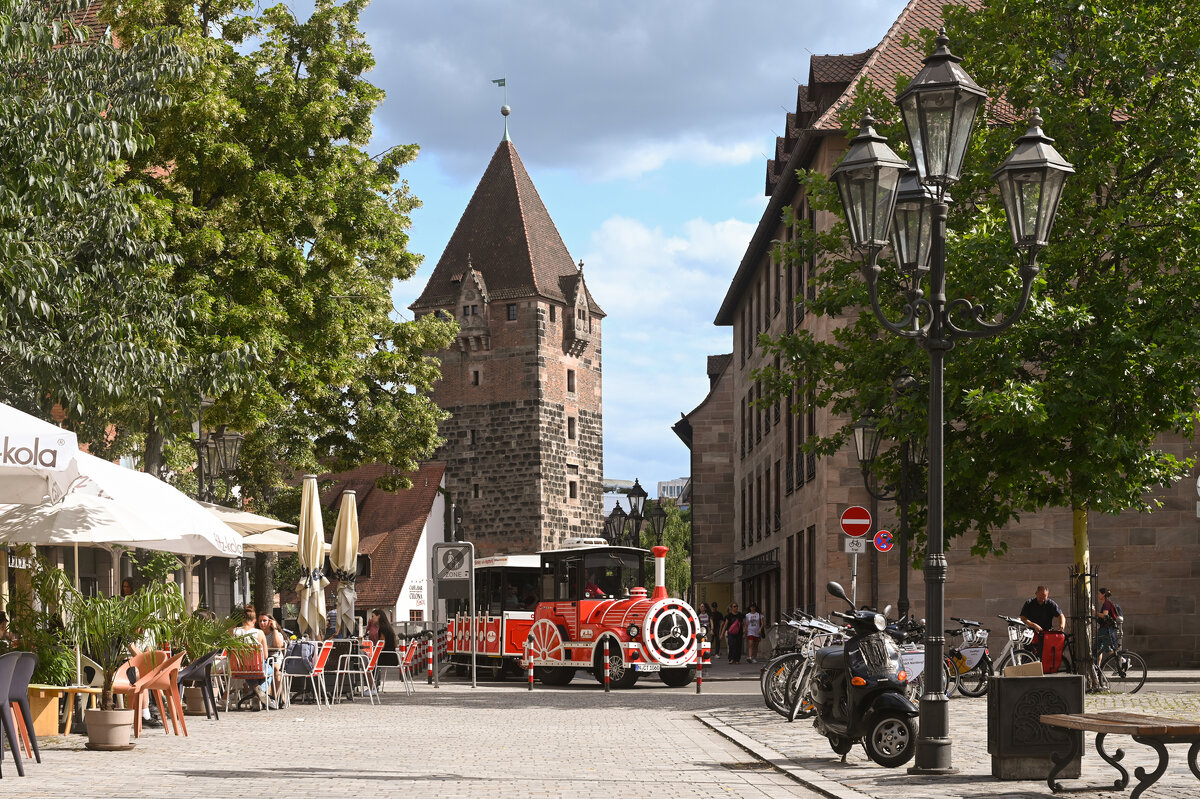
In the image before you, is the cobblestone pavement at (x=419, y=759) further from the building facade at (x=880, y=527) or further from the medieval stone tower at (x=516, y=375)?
the medieval stone tower at (x=516, y=375)

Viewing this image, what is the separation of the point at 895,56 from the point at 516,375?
4654cm

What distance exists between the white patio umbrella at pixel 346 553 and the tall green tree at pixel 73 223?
6522 mm

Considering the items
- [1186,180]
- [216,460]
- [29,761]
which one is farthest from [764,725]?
[216,460]

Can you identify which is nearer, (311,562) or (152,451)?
(152,451)

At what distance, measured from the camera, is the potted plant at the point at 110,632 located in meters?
12.9

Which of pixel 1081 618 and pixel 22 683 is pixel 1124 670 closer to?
pixel 1081 618

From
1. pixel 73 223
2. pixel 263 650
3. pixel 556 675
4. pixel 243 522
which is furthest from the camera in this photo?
pixel 556 675

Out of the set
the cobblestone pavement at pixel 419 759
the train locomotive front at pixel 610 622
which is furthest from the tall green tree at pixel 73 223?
the train locomotive front at pixel 610 622

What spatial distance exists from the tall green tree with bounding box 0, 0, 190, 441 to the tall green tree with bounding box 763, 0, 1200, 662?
9.90 meters

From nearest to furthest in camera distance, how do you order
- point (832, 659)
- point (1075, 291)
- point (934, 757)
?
point (934, 757)
point (832, 659)
point (1075, 291)

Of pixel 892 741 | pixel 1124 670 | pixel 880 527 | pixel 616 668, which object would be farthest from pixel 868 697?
pixel 880 527

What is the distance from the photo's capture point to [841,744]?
39.4ft

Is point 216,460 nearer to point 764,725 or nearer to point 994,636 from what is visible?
point 764,725

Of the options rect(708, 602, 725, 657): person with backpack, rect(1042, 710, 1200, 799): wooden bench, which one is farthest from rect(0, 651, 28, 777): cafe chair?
rect(708, 602, 725, 657): person with backpack
